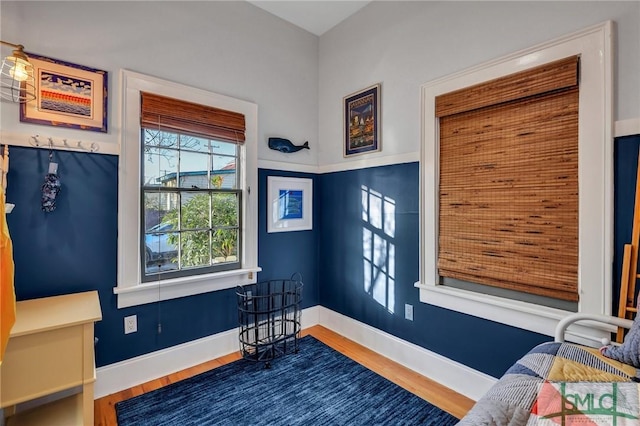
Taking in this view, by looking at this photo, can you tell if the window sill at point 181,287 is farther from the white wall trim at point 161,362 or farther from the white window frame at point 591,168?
the white window frame at point 591,168

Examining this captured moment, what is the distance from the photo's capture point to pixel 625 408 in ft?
2.86

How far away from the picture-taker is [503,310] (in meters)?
1.92

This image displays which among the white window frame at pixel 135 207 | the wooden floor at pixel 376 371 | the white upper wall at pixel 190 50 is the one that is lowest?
the wooden floor at pixel 376 371

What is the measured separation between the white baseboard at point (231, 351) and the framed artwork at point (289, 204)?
3.42 ft

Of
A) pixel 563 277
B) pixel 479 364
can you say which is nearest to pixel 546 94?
pixel 563 277

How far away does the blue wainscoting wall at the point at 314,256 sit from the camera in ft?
5.98

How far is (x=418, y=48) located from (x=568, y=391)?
235 cm

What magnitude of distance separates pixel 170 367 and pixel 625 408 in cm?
258

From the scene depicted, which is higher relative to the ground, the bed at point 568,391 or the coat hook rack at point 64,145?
the coat hook rack at point 64,145

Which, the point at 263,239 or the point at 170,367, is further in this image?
the point at 263,239

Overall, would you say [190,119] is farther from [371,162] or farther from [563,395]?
[563,395]

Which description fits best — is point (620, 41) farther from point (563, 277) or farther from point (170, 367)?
point (170, 367)

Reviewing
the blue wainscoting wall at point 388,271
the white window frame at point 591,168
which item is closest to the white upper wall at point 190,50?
the blue wainscoting wall at point 388,271

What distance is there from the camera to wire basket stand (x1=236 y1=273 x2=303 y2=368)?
251 cm
